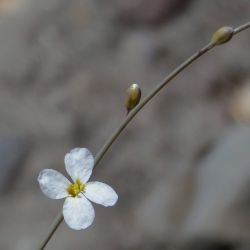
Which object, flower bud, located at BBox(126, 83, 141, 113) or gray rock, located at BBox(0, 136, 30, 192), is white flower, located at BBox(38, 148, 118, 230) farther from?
gray rock, located at BBox(0, 136, 30, 192)

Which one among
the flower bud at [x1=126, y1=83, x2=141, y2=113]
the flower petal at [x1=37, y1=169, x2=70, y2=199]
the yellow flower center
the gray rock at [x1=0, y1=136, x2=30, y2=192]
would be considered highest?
the gray rock at [x1=0, y1=136, x2=30, y2=192]

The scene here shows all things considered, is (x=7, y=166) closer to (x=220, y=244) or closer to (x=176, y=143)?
(x=176, y=143)

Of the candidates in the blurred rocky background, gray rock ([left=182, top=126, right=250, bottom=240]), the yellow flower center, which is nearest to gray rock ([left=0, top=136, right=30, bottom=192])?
the blurred rocky background

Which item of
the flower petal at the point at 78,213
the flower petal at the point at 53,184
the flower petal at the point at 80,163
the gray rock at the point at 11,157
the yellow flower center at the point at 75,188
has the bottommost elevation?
the flower petal at the point at 78,213

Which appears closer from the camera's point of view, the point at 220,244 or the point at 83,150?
the point at 83,150

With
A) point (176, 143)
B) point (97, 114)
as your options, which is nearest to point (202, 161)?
point (176, 143)

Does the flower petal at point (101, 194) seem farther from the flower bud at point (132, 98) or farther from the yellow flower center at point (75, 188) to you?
the flower bud at point (132, 98)

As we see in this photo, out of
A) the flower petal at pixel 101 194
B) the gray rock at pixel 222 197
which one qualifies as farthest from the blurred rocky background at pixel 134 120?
the flower petal at pixel 101 194
